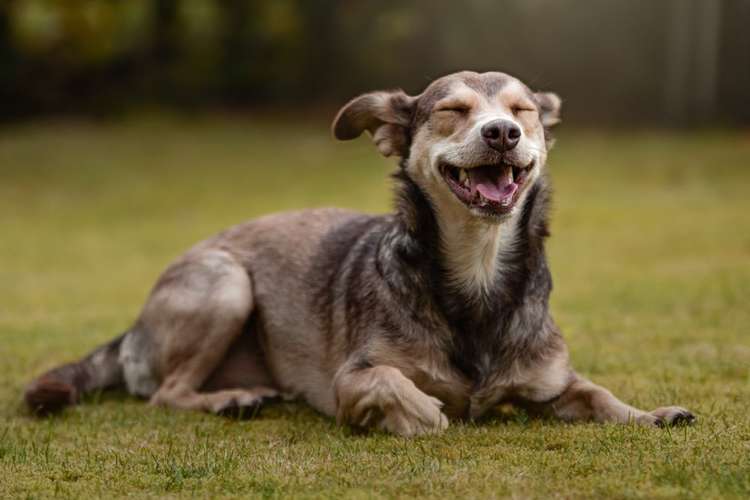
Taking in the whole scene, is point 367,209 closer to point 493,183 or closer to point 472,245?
point 472,245

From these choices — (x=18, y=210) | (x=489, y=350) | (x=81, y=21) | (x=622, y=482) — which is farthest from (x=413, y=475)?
(x=81, y=21)

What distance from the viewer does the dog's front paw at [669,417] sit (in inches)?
229

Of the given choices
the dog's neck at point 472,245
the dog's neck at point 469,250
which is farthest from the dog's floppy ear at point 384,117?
the dog's neck at point 469,250

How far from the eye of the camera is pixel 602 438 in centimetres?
555

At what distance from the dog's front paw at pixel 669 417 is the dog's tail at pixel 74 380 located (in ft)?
11.6

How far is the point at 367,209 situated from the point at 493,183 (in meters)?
14.2

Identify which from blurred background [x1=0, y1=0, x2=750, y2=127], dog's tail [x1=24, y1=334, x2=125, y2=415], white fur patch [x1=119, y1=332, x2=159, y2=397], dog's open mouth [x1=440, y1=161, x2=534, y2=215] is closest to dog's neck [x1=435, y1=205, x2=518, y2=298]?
dog's open mouth [x1=440, y1=161, x2=534, y2=215]

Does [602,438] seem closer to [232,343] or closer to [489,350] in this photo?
[489,350]

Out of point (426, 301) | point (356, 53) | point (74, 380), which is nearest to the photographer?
point (426, 301)

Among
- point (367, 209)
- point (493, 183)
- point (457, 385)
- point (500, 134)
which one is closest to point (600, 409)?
point (457, 385)

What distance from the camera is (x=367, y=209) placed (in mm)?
20344

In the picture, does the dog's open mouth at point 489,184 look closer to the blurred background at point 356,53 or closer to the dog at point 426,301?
the dog at point 426,301

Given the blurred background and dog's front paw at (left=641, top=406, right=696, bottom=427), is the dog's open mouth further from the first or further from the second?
the blurred background

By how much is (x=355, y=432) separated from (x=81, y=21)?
23504mm
